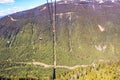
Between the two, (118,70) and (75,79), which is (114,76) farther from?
(75,79)

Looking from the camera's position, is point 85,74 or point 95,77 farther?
point 85,74

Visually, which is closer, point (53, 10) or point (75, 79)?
point (53, 10)

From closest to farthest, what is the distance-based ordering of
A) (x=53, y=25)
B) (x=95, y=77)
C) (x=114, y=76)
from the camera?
(x=53, y=25), (x=114, y=76), (x=95, y=77)

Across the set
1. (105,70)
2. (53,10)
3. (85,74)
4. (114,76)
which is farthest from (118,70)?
(53,10)

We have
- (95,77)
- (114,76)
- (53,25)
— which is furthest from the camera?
(95,77)

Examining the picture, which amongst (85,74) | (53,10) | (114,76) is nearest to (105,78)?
(114,76)

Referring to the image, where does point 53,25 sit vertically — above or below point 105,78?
above

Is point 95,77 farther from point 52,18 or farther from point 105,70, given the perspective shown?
point 52,18

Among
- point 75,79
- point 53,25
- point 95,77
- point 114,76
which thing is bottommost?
point 75,79

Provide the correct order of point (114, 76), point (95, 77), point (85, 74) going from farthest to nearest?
point (85, 74) → point (95, 77) → point (114, 76)
